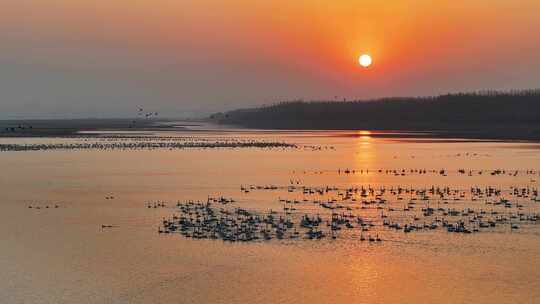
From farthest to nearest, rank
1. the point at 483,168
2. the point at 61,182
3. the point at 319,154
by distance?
the point at 319,154
the point at 483,168
the point at 61,182

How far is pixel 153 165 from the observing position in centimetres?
4834

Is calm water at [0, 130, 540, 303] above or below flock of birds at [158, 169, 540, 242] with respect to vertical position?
below

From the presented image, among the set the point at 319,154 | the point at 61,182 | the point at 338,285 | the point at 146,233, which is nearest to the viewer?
the point at 338,285

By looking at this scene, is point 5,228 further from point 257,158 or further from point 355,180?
point 257,158

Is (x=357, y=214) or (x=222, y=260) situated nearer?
(x=222, y=260)

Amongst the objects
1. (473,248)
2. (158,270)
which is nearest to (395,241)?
(473,248)

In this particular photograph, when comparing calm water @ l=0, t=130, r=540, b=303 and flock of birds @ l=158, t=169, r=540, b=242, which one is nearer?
calm water @ l=0, t=130, r=540, b=303

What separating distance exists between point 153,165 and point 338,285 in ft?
106

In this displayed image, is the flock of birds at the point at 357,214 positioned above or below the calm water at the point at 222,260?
above

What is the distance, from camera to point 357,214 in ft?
85.5

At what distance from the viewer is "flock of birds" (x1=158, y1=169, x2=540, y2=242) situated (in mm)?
22797

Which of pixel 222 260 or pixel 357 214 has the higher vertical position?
pixel 357 214

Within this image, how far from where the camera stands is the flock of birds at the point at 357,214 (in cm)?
2280

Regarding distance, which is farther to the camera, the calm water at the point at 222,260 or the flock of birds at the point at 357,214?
the flock of birds at the point at 357,214
